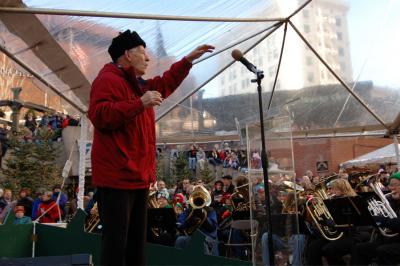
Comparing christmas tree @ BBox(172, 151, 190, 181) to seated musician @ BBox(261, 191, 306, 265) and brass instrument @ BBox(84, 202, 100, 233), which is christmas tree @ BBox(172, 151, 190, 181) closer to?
Result: brass instrument @ BBox(84, 202, 100, 233)

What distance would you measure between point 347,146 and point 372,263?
87.7 ft

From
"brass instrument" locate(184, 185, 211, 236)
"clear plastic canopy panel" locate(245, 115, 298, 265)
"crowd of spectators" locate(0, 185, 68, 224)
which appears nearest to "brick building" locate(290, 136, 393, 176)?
"crowd of spectators" locate(0, 185, 68, 224)

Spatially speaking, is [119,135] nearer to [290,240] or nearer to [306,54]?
[290,240]

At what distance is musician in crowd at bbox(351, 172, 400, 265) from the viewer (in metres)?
4.59

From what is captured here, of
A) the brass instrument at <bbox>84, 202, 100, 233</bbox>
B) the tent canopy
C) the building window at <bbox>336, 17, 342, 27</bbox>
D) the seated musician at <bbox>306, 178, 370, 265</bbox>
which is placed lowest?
the seated musician at <bbox>306, 178, 370, 265</bbox>

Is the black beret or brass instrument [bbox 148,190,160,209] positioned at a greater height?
the black beret

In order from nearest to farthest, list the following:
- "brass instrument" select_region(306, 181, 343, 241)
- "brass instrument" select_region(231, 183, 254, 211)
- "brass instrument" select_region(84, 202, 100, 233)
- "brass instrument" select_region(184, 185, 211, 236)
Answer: "brass instrument" select_region(306, 181, 343, 241), "brass instrument" select_region(84, 202, 100, 233), "brass instrument" select_region(184, 185, 211, 236), "brass instrument" select_region(231, 183, 254, 211)

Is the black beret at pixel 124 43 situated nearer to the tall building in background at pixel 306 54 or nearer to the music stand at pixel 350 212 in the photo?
the music stand at pixel 350 212

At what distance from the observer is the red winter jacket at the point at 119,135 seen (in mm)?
2084

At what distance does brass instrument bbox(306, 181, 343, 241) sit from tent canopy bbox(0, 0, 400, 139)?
4.57 ft

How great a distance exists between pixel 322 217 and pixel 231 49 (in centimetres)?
336

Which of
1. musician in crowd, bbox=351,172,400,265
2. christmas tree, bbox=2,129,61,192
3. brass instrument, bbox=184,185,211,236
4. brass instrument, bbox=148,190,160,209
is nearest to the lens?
musician in crowd, bbox=351,172,400,265

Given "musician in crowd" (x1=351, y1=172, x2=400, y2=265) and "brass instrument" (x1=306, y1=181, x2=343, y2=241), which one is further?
"brass instrument" (x1=306, y1=181, x2=343, y2=241)

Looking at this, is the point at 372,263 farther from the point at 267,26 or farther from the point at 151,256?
the point at 267,26
